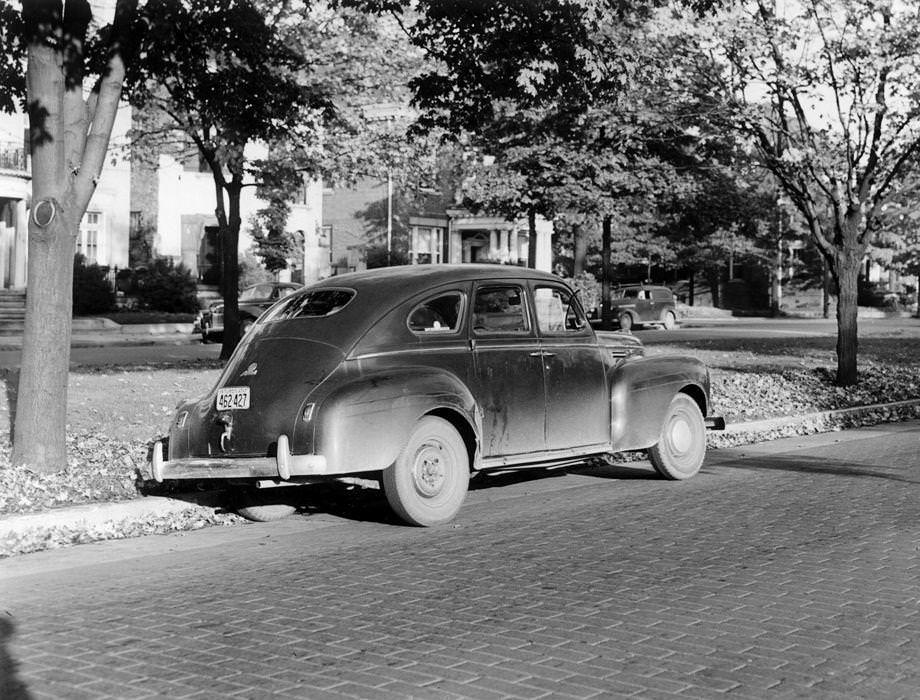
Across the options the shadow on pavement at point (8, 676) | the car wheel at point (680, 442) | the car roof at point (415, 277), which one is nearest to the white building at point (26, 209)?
the car wheel at point (680, 442)

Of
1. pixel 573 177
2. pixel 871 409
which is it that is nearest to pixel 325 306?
pixel 871 409

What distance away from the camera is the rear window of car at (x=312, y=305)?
28.9 feet

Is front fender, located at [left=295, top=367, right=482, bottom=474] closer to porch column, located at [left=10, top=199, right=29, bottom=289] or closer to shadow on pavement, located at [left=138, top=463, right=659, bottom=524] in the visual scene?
shadow on pavement, located at [left=138, top=463, right=659, bottom=524]

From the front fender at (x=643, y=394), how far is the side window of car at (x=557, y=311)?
57 cm

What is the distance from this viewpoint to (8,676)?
16.2ft

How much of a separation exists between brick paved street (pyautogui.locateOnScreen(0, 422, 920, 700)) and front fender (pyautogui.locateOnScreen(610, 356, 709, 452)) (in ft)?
2.40

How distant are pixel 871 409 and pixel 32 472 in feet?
38.0

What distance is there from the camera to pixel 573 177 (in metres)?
31.5

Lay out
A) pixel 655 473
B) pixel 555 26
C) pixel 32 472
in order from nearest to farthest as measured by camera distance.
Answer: pixel 32 472, pixel 655 473, pixel 555 26

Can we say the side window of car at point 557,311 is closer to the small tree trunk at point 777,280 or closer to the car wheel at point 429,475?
the car wheel at point 429,475

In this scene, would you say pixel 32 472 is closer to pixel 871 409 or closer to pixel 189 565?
pixel 189 565

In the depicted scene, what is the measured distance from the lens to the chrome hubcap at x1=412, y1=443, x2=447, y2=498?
8.32 meters

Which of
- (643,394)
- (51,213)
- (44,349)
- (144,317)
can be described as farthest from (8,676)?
(144,317)

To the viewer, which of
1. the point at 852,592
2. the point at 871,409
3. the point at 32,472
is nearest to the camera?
the point at 852,592
